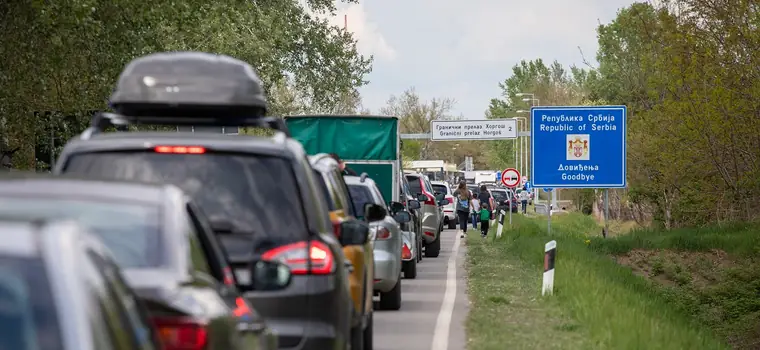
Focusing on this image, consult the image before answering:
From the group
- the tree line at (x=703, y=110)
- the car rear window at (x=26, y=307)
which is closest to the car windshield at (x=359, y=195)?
the car rear window at (x=26, y=307)

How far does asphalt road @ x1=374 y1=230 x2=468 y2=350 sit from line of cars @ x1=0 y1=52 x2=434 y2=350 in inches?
70.9

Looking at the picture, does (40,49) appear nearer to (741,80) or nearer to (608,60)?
(741,80)

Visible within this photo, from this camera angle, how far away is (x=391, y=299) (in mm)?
17797

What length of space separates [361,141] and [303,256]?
19485mm

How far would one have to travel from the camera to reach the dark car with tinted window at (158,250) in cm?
512

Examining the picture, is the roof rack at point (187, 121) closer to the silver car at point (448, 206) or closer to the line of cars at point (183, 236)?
the line of cars at point (183, 236)

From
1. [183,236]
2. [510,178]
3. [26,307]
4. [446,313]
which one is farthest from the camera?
[510,178]

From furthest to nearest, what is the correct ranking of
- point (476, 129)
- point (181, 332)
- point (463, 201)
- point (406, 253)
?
point (476, 129) < point (463, 201) < point (406, 253) < point (181, 332)

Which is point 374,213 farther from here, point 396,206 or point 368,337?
point 396,206

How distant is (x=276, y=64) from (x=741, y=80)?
14125 mm

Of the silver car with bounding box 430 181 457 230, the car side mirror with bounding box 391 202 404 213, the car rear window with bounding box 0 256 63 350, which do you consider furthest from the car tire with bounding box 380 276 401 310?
the silver car with bounding box 430 181 457 230

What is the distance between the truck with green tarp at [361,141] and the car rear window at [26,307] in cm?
2378

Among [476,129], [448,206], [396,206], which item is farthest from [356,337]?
[476,129]

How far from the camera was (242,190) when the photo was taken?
8180mm
